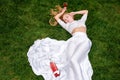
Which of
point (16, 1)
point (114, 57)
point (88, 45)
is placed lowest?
point (114, 57)

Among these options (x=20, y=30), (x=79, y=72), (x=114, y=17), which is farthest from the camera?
(x=114, y=17)

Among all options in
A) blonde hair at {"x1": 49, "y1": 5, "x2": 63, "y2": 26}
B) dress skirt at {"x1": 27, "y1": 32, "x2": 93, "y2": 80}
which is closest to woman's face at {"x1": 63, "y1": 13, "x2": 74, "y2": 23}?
blonde hair at {"x1": 49, "y1": 5, "x2": 63, "y2": 26}

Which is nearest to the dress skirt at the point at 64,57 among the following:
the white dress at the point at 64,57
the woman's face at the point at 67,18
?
the white dress at the point at 64,57

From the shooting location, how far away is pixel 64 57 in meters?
7.60

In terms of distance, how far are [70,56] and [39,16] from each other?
1844mm

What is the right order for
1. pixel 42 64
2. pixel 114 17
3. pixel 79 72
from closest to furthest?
pixel 79 72 → pixel 42 64 → pixel 114 17

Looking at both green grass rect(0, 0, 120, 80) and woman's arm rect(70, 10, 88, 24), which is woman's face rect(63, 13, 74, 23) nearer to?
woman's arm rect(70, 10, 88, 24)

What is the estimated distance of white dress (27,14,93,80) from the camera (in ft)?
23.7

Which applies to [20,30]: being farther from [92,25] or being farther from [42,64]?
[92,25]

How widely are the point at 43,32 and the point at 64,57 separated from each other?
112 cm

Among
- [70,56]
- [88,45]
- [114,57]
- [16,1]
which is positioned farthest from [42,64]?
[16,1]

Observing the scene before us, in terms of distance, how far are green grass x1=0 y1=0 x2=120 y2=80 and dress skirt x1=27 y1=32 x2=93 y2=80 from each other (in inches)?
7.9

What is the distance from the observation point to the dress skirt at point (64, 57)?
7.22 metres

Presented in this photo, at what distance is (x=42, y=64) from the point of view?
7492mm
